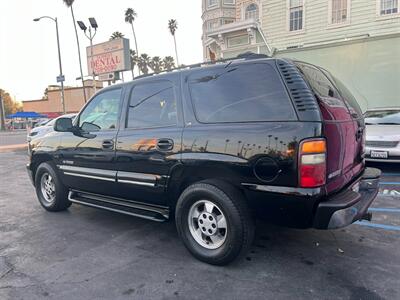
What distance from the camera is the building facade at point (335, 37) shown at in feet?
29.3

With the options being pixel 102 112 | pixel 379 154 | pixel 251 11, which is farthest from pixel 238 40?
pixel 102 112

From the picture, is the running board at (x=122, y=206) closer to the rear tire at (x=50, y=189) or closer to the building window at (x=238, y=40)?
the rear tire at (x=50, y=189)

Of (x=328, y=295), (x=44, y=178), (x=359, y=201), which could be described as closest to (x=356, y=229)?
(x=359, y=201)

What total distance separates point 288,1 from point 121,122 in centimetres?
1487

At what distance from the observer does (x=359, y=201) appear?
307 cm

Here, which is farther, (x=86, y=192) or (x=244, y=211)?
(x=86, y=192)

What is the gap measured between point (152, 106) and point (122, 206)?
1268 millimetres

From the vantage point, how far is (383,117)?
25.0 feet

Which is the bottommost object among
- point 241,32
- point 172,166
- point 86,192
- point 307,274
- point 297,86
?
point 307,274

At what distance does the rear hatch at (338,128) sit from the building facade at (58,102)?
45.6 m

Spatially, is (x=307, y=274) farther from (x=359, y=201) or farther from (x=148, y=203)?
(x=148, y=203)

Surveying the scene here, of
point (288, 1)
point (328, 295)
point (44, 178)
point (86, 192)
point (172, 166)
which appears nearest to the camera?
point (328, 295)

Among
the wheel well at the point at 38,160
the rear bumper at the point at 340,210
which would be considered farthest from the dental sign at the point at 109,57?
the rear bumper at the point at 340,210

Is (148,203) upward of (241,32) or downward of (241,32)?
downward
